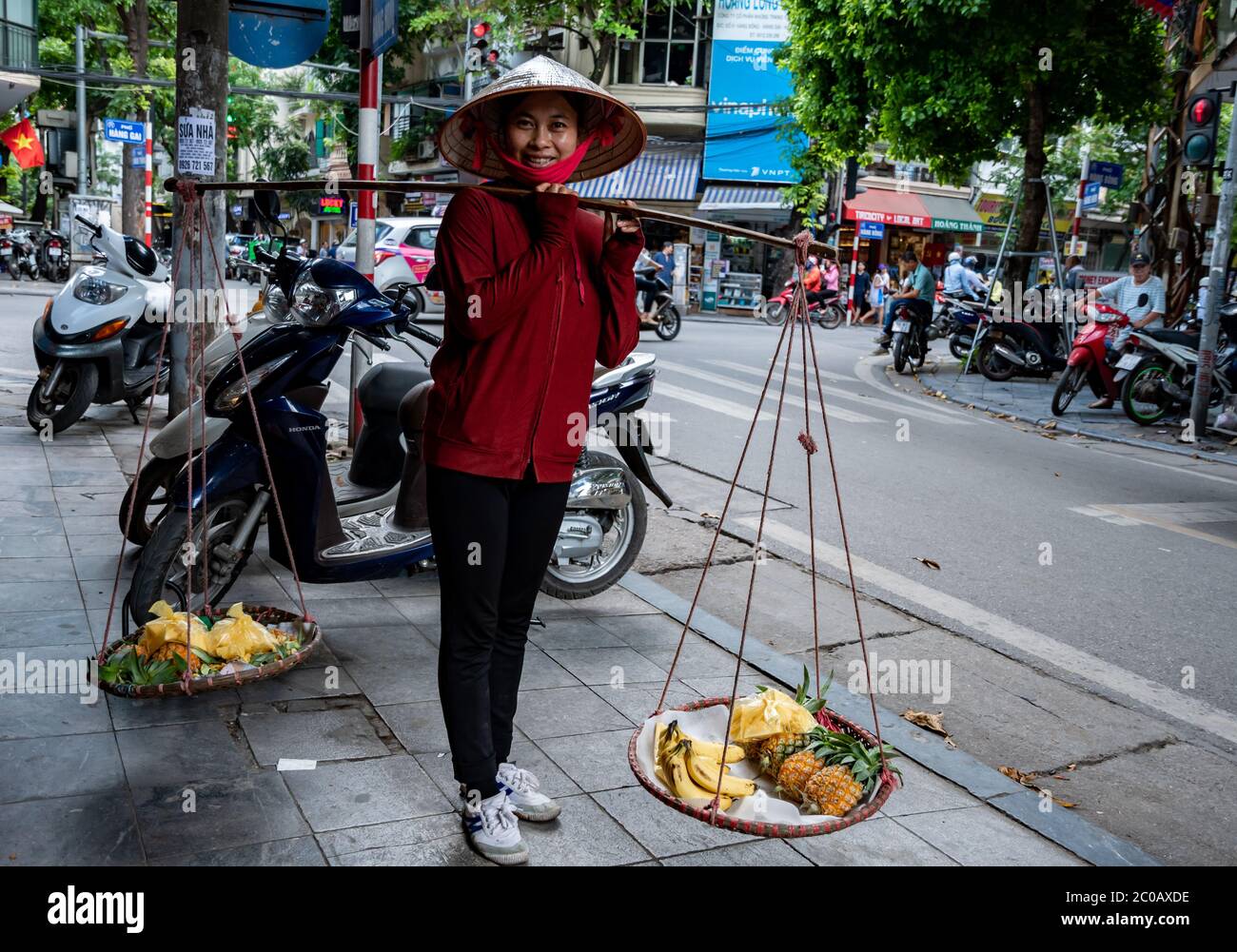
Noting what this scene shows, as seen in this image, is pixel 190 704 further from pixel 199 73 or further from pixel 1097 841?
pixel 199 73

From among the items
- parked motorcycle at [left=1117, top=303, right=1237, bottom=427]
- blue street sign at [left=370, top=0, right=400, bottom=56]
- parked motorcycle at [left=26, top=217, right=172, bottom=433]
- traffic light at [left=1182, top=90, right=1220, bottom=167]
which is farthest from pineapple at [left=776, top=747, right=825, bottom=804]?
traffic light at [left=1182, top=90, right=1220, bottom=167]

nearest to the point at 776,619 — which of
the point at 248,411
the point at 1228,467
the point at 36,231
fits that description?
the point at 248,411

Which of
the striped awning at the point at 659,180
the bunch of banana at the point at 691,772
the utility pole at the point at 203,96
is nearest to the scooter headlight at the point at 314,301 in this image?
the bunch of banana at the point at 691,772

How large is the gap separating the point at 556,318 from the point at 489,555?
543mm

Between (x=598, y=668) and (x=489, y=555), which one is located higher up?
(x=489, y=555)

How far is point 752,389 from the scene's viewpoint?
1148cm

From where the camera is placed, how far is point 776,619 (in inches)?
185

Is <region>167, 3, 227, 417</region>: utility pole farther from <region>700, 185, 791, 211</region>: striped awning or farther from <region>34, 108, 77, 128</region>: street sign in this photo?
<region>34, 108, 77, 128</region>: street sign

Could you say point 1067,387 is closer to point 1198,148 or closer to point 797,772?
point 1198,148

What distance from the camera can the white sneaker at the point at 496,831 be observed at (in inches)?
98.6

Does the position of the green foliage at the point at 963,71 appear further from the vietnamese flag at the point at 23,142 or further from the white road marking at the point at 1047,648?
the vietnamese flag at the point at 23,142

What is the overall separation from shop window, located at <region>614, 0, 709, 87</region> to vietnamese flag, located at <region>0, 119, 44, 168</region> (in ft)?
46.1

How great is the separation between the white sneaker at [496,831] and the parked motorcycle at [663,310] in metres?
13.8

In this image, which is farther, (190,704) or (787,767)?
(190,704)
